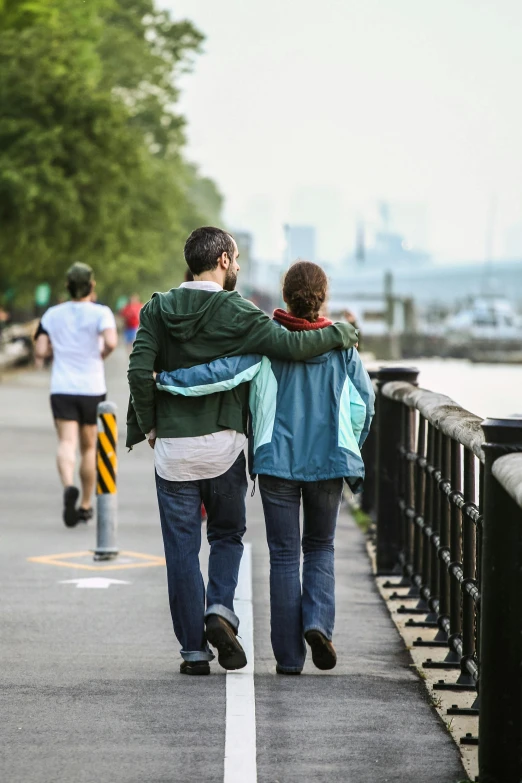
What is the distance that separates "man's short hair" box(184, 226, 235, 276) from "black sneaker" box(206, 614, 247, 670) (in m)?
1.41

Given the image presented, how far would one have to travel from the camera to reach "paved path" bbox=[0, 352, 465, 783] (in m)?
5.33

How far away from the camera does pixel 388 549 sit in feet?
32.1

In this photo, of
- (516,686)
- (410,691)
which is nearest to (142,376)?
(410,691)

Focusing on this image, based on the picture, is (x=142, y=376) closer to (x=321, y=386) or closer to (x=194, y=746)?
(x=321, y=386)

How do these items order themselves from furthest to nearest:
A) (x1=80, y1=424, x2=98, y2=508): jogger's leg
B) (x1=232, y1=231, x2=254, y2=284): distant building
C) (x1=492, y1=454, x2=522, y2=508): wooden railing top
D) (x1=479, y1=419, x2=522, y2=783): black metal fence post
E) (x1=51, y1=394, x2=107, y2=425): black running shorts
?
(x1=232, y1=231, x2=254, y2=284): distant building < (x1=80, y1=424, x2=98, y2=508): jogger's leg < (x1=51, y1=394, x2=107, y2=425): black running shorts < (x1=479, y1=419, x2=522, y2=783): black metal fence post < (x1=492, y1=454, x2=522, y2=508): wooden railing top

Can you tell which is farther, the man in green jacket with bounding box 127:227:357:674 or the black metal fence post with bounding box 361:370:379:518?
the black metal fence post with bounding box 361:370:379:518

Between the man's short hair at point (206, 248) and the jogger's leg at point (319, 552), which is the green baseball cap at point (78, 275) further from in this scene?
the jogger's leg at point (319, 552)

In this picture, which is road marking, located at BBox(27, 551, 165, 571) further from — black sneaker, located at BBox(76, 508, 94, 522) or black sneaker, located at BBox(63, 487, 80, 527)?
black sneaker, located at BBox(76, 508, 94, 522)

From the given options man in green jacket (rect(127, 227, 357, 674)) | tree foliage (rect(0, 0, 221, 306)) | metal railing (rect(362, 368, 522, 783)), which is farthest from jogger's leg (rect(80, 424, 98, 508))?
tree foliage (rect(0, 0, 221, 306))

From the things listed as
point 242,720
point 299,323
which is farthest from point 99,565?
point 242,720

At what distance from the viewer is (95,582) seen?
9.43 meters

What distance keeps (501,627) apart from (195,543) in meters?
2.00

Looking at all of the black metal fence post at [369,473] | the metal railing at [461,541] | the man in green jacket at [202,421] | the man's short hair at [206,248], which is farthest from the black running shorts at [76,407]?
the man's short hair at [206,248]

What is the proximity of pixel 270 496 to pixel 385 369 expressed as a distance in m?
3.50
